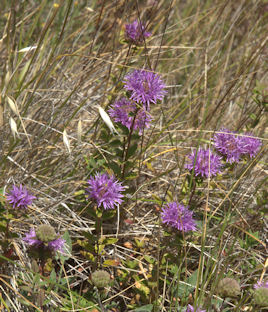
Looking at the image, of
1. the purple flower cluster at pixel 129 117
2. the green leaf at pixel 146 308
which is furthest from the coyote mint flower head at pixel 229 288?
the purple flower cluster at pixel 129 117

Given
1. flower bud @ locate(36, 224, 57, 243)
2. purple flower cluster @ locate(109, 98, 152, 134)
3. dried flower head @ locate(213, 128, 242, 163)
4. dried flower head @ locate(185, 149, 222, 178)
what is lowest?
flower bud @ locate(36, 224, 57, 243)

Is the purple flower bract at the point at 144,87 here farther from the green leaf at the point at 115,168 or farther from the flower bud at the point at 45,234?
the flower bud at the point at 45,234

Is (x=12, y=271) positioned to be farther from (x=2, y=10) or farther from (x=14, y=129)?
(x=2, y=10)

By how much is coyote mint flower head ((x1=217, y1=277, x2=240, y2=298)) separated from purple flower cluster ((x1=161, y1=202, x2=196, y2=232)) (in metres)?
0.30

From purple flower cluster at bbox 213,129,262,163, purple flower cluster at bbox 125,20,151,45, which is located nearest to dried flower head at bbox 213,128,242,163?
purple flower cluster at bbox 213,129,262,163

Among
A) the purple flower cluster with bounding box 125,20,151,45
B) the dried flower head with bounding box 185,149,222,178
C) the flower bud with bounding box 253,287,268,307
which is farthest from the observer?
the purple flower cluster with bounding box 125,20,151,45

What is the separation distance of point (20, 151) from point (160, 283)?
0.89 metres

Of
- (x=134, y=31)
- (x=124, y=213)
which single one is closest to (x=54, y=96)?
(x=134, y=31)

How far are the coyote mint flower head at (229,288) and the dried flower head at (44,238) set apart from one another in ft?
1.96

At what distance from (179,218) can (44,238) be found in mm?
540

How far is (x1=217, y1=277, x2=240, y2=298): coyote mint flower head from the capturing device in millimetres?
1331

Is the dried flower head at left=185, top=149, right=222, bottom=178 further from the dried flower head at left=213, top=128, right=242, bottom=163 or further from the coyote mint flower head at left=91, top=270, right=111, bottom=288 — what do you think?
the coyote mint flower head at left=91, top=270, right=111, bottom=288

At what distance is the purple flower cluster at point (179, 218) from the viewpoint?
1.63 m

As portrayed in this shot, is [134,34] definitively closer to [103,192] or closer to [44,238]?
[103,192]
